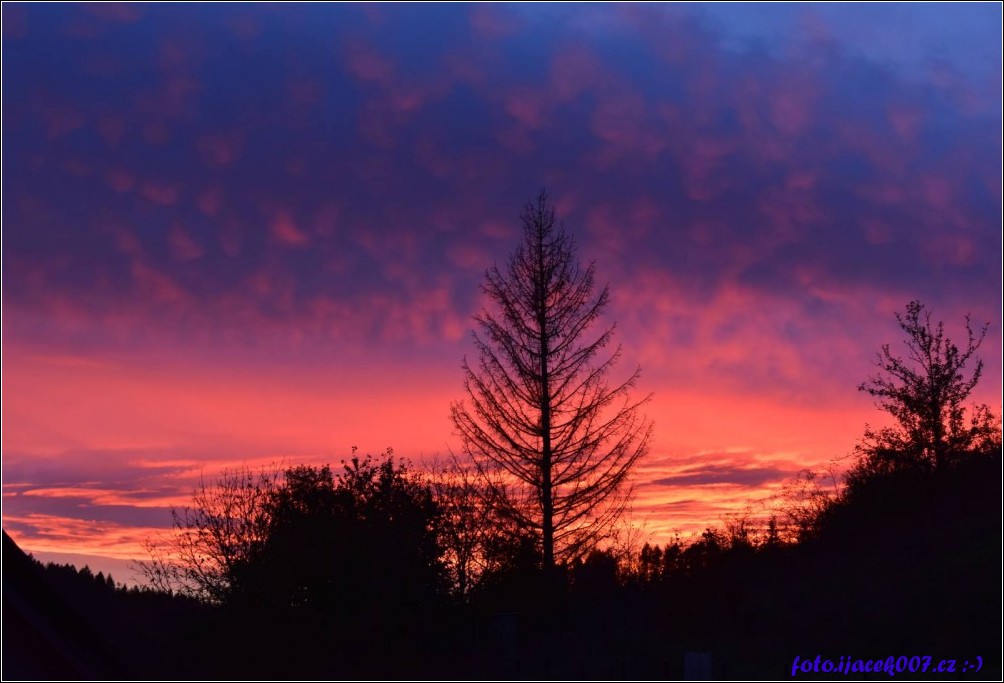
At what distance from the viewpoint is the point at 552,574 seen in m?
26.0

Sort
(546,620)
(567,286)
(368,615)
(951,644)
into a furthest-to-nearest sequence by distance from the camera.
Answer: (567,286)
(546,620)
(368,615)
(951,644)

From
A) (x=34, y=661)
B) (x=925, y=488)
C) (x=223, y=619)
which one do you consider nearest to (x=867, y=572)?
(x=925, y=488)

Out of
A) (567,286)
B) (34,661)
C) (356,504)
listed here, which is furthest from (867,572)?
(34,661)

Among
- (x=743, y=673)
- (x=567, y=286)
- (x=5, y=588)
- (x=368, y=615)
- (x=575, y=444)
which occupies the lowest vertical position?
(x=743, y=673)

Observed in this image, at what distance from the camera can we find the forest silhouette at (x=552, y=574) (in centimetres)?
1950

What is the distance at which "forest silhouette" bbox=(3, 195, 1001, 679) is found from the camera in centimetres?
1950

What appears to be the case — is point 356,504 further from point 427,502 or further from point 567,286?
point 567,286

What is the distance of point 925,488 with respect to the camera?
91.3ft

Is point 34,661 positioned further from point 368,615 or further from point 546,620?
point 546,620

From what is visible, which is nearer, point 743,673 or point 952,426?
point 743,673

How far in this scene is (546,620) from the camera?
24.7m

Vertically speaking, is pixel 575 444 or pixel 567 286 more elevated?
pixel 567 286

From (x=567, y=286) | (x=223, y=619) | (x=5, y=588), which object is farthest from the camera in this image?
(x=567, y=286)

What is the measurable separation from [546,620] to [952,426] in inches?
457
